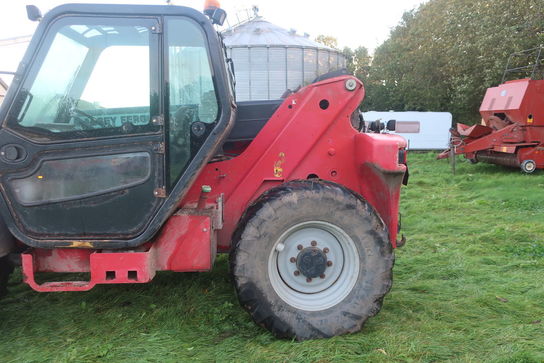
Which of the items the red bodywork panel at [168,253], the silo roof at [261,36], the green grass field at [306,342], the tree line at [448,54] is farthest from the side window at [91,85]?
the tree line at [448,54]

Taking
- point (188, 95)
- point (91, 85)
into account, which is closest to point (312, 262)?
point (188, 95)

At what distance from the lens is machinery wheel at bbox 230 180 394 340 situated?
9.61 feet

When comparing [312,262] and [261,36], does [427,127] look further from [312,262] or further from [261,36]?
[312,262]

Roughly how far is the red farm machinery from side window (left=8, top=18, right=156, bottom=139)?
10515mm

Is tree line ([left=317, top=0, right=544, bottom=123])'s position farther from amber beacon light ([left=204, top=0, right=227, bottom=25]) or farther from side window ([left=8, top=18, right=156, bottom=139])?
side window ([left=8, top=18, right=156, bottom=139])

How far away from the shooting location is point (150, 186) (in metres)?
2.92

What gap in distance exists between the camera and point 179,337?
306cm

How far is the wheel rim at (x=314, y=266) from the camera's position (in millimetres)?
3051

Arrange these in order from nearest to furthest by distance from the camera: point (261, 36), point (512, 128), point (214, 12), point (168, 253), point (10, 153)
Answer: point (10, 153) < point (168, 253) < point (214, 12) < point (512, 128) < point (261, 36)

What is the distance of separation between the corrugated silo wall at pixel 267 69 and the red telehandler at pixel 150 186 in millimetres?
13010

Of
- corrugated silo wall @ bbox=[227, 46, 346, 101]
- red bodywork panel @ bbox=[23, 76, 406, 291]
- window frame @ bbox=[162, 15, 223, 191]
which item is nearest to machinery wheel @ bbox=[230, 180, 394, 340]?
red bodywork panel @ bbox=[23, 76, 406, 291]

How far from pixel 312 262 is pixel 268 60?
564 inches

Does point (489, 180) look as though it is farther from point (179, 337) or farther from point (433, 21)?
point (433, 21)

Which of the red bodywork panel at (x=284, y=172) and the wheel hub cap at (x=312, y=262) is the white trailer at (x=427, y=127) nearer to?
Result: the red bodywork panel at (x=284, y=172)
